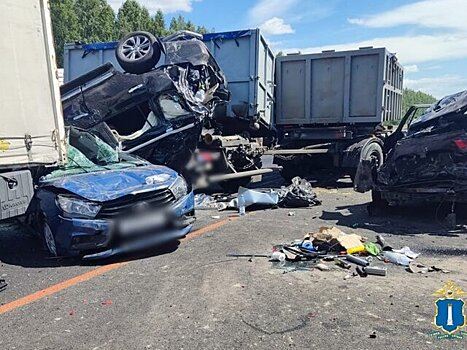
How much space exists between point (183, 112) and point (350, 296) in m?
4.94

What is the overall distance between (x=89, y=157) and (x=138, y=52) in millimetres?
3064

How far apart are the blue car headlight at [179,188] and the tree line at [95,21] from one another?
2474cm

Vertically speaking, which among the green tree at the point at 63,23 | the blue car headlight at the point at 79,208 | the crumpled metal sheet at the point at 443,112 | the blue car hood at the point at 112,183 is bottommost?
the blue car headlight at the point at 79,208

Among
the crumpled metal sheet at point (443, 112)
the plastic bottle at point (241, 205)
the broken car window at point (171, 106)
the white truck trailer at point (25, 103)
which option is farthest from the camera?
the broken car window at point (171, 106)

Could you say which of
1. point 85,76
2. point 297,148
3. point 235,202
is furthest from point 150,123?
point 297,148

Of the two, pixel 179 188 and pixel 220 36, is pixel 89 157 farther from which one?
pixel 220 36

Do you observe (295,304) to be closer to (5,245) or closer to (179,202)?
(179,202)

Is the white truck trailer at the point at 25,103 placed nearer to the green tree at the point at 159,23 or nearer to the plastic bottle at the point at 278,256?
the plastic bottle at the point at 278,256

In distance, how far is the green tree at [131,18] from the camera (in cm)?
3561

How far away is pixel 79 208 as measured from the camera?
479cm

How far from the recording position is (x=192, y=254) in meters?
5.19

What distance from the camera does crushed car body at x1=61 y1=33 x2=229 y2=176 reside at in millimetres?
7582

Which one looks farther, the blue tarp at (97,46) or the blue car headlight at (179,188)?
the blue tarp at (97,46)

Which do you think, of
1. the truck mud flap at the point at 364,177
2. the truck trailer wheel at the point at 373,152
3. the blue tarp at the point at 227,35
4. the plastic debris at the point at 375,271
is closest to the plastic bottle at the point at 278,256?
the plastic debris at the point at 375,271
